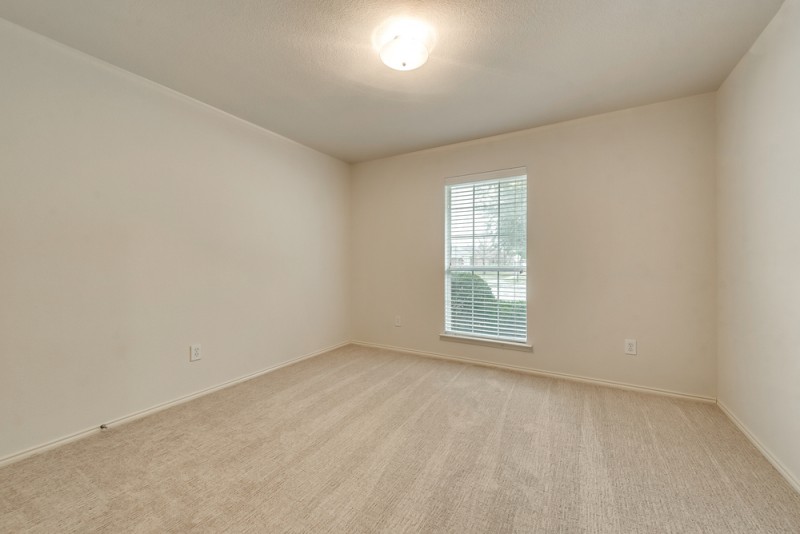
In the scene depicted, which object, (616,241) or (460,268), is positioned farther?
(460,268)

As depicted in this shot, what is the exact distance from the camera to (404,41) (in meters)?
1.73

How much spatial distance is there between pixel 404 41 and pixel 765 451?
117 inches

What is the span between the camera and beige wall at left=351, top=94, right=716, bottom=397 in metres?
2.46

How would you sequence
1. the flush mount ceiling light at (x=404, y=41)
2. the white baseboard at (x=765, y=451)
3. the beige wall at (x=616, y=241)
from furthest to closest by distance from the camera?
the beige wall at (x=616, y=241) → the flush mount ceiling light at (x=404, y=41) → the white baseboard at (x=765, y=451)

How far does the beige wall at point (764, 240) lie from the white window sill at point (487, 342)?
4.56 feet

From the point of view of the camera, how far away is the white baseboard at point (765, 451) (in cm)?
152

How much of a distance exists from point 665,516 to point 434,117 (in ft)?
9.54

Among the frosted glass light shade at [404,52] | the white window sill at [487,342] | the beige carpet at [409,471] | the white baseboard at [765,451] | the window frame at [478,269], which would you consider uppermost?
the frosted glass light shade at [404,52]

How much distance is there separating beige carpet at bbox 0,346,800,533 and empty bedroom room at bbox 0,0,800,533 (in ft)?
0.05

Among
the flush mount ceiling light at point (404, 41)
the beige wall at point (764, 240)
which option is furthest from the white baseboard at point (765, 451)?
the flush mount ceiling light at point (404, 41)

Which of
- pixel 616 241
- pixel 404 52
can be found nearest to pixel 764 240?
pixel 616 241

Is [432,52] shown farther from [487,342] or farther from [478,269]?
[487,342]

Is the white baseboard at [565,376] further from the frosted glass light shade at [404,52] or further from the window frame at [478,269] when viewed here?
the frosted glass light shade at [404,52]

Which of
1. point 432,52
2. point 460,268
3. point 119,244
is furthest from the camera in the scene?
point 460,268
